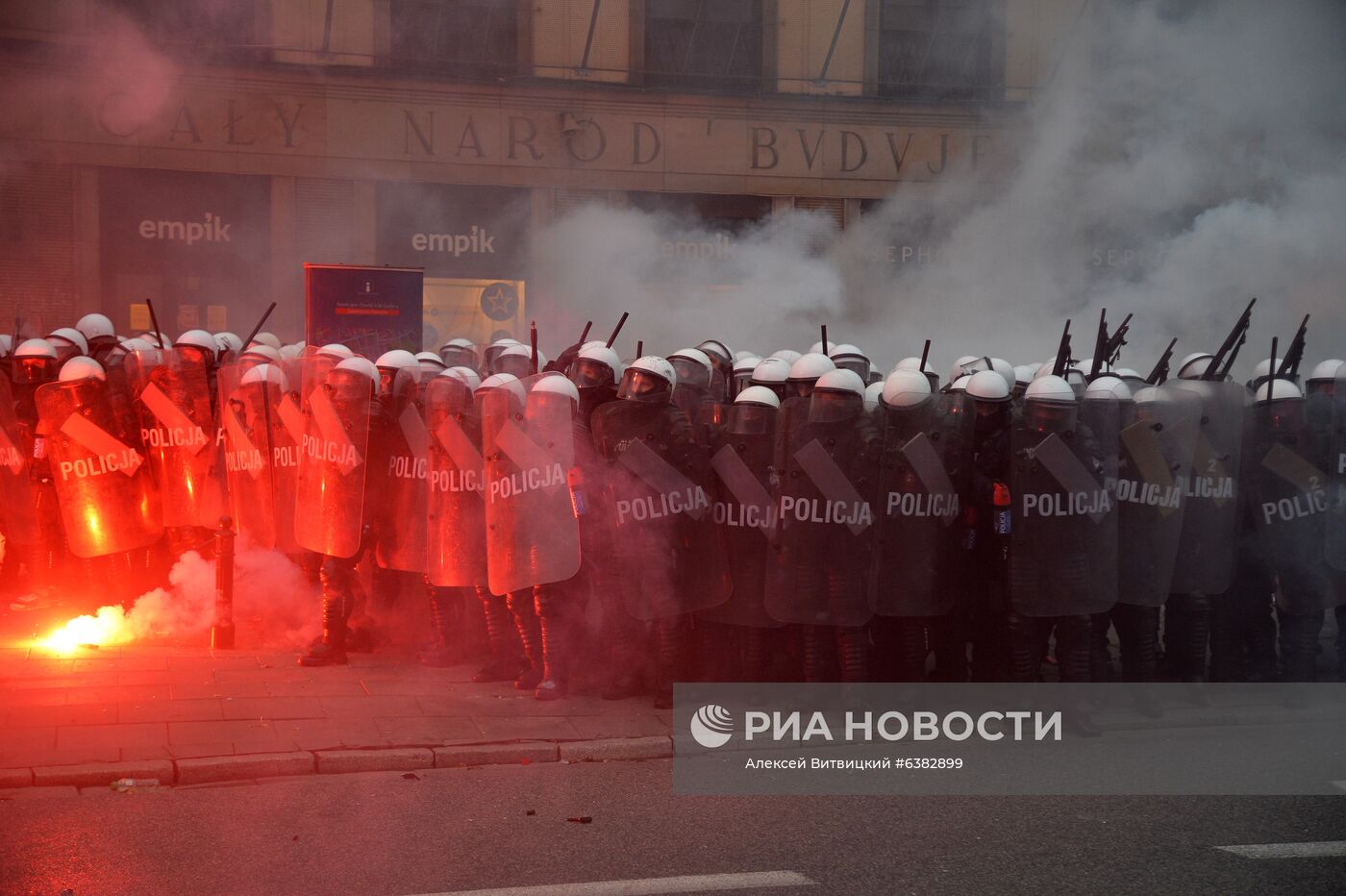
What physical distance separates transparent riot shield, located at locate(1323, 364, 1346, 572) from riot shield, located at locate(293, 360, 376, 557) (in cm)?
525

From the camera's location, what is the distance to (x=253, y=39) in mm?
14852

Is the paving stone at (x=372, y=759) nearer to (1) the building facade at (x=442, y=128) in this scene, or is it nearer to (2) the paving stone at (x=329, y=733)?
(2) the paving stone at (x=329, y=733)

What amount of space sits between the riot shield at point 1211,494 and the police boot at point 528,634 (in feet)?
11.2

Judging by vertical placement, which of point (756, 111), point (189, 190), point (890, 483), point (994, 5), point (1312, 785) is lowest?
point (1312, 785)

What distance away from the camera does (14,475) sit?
8.12 m

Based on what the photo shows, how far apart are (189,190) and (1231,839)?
13.9 m

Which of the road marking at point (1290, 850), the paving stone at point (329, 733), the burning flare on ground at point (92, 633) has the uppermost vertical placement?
the burning flare on ground at point (92, 633)

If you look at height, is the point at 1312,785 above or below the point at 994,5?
below

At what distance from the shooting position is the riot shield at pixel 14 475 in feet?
26.6

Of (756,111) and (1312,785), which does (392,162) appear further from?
(1312,785)

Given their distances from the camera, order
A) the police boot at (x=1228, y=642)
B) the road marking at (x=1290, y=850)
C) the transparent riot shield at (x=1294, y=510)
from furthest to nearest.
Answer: the police boot at (x=1228, y=642)
the transparent riot shield at (x=1294, y=510)
the road marking at (x=1290, y=850)

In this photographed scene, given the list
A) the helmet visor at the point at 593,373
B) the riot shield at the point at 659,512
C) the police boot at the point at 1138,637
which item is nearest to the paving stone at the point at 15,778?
the riot shield at the point at 659,512

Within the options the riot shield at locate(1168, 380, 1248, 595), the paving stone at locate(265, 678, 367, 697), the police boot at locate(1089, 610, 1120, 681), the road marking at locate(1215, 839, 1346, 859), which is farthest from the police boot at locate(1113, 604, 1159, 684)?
the paving stone at locate(265, 678, 367, 697)

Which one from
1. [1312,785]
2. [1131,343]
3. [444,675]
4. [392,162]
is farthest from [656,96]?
[1312,785]
